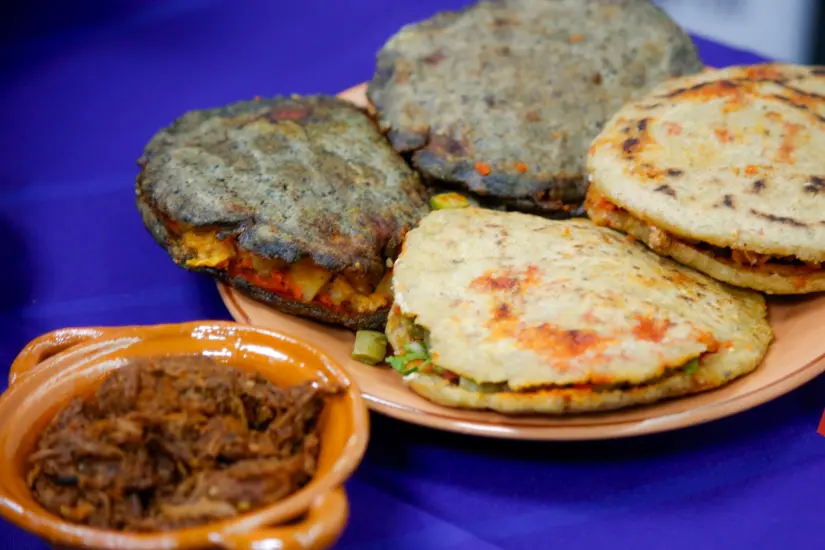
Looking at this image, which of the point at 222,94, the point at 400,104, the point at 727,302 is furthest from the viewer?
the point at 222,94

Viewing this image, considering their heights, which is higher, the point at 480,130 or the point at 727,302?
the point at 480,130

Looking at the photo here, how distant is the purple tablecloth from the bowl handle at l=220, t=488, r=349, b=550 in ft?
1.59

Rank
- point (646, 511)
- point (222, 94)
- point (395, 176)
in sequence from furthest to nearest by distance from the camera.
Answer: point (222, 94), point (395, 176), point (646, 511)

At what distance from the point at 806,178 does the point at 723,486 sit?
1.00 meters

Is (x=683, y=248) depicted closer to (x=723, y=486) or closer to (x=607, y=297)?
(x=607, y=297)

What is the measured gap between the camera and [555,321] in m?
2.18

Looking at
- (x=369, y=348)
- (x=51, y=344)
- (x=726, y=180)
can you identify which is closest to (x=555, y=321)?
(x=369, y=348)

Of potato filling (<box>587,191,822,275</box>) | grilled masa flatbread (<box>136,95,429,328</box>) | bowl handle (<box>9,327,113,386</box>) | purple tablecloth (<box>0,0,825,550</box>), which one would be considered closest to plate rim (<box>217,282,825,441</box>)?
purple tablecloth (<box>0,0,825,550</box>)

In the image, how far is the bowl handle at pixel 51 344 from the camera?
209cm

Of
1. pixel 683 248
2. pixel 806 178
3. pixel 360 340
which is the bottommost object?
pixel 360 340

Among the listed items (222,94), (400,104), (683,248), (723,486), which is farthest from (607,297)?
(222,94)

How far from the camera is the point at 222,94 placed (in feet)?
14.8

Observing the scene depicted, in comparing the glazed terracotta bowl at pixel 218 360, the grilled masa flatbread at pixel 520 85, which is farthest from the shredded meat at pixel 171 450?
the grilled masa flatbread at pixel 520 85

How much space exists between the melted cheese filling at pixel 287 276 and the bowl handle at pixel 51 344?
1.77 ft
